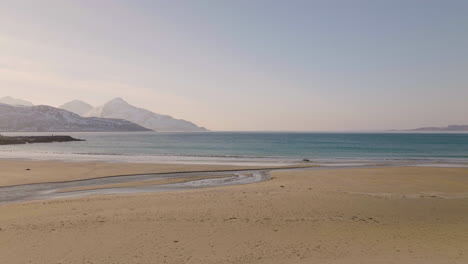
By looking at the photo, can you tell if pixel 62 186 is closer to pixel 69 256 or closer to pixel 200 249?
pixel 69 256

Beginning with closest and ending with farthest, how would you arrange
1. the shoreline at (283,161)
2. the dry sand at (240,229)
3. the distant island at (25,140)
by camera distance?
the dry sand at (240,229) → the shoreline at (283,161) → the distant island at (25,140)

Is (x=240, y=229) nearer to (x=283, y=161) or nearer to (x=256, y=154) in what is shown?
(x=283, y=161)

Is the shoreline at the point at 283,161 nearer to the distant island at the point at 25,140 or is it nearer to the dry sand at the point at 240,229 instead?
the dry sand at the point at 240,229

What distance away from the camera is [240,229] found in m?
11.5

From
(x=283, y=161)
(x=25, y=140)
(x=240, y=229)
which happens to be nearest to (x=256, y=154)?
(x=283, y=161)

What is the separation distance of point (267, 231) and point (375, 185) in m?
15.2

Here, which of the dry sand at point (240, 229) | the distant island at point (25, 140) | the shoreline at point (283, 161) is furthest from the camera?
the distant island at point (25, 140)

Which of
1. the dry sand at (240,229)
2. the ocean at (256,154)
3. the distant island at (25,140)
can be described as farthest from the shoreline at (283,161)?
the distant island at (25,140)

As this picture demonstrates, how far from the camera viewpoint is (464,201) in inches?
653

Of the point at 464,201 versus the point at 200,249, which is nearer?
the point at 200,249

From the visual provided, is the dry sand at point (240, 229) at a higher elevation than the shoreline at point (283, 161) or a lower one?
higher

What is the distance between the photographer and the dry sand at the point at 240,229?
356 inches

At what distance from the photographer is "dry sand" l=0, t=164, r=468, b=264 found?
9.05 meters

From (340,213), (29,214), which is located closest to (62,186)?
(29,214)
